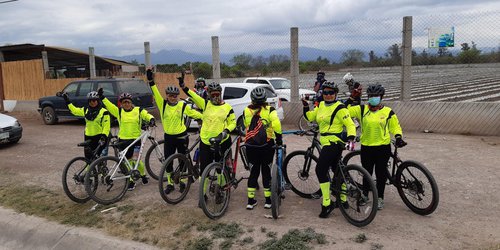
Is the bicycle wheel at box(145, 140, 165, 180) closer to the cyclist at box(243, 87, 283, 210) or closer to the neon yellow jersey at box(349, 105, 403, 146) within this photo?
the cyclist at box(243, 87, 283, 210)

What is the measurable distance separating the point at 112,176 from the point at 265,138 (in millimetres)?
2497

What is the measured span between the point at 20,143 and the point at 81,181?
6.54m

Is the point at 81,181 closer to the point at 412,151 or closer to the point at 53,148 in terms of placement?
Result: the point at 53,148

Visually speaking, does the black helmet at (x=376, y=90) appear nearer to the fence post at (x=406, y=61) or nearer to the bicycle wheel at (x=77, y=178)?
the bicycle wheel at (x=77, y=178)

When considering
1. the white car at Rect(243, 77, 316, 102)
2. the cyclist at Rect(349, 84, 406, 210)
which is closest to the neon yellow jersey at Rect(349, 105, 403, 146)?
the cyclist at Rect(349, 84, 406, 210)

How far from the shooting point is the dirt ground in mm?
4395

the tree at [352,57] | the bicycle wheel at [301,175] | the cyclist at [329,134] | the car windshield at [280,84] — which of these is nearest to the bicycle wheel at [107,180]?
the bicycle wheel at [301,175]

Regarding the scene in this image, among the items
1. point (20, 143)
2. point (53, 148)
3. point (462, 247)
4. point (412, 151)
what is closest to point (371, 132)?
point (462, 247)

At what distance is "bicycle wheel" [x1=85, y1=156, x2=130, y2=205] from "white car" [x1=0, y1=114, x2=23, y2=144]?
5983 millimetres

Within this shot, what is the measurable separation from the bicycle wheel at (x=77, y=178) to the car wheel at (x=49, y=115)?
9.75 m

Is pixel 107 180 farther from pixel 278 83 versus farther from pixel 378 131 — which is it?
pixel 278 83

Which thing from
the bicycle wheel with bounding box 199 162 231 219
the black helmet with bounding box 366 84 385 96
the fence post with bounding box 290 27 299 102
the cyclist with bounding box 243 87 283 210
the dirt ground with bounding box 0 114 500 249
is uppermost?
the fence post with bounding box 290 27 299 102

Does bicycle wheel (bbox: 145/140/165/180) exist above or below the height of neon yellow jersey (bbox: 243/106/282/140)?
below

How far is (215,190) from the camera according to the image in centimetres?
525
